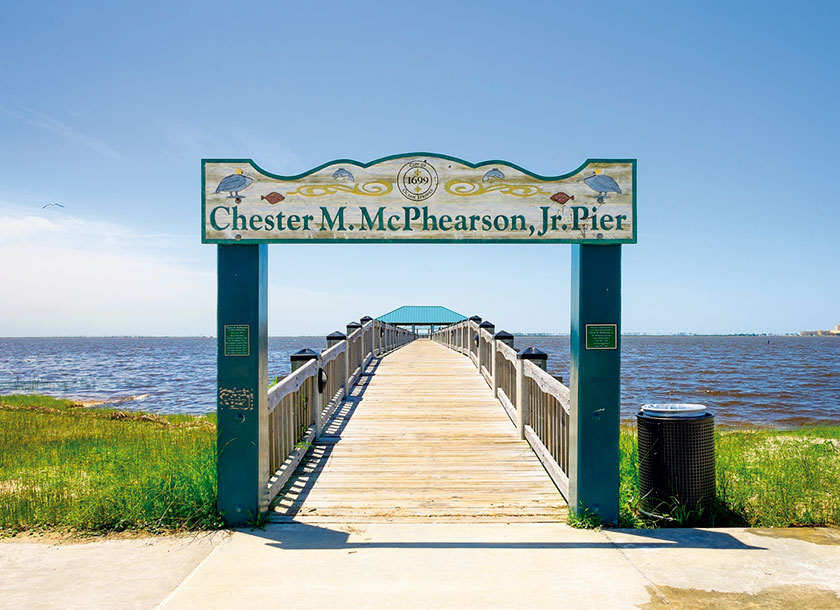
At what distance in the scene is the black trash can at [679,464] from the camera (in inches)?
222

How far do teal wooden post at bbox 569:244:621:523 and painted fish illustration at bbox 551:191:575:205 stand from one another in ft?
1.50

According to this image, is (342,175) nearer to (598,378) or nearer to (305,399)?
(598,378)

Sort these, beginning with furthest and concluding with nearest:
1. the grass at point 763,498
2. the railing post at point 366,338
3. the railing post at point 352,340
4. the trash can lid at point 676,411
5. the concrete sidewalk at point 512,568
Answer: the railing post at point 366,338 → the railing post at point 352,340 → the trash can lid at point 676,411 → the grass at point 763,498 → the concrete sidewalk at point 512,568

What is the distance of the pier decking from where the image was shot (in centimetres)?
593

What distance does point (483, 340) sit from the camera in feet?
47.7

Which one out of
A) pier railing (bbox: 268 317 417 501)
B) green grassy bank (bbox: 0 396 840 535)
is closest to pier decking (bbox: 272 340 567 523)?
pier railing (bbox: 268 317 417 501)

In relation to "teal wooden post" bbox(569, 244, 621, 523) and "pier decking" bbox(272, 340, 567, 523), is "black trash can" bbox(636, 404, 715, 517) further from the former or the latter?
"pier decking" bbox(272, 340, 567, 523)

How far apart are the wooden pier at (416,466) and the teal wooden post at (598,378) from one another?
50cm

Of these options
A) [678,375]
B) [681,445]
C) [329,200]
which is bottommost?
[678,375]

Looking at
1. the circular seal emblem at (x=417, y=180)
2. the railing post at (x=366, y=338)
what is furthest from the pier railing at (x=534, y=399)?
the railing post at (x=366, y=338)

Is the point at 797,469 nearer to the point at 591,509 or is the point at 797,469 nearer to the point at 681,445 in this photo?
the point at 681,445

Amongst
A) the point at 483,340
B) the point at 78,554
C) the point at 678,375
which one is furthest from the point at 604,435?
the point at 678,375

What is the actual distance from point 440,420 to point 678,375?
111 ft

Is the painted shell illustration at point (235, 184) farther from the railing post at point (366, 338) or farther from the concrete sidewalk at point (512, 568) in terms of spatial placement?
the railing post at point (366, 338)
